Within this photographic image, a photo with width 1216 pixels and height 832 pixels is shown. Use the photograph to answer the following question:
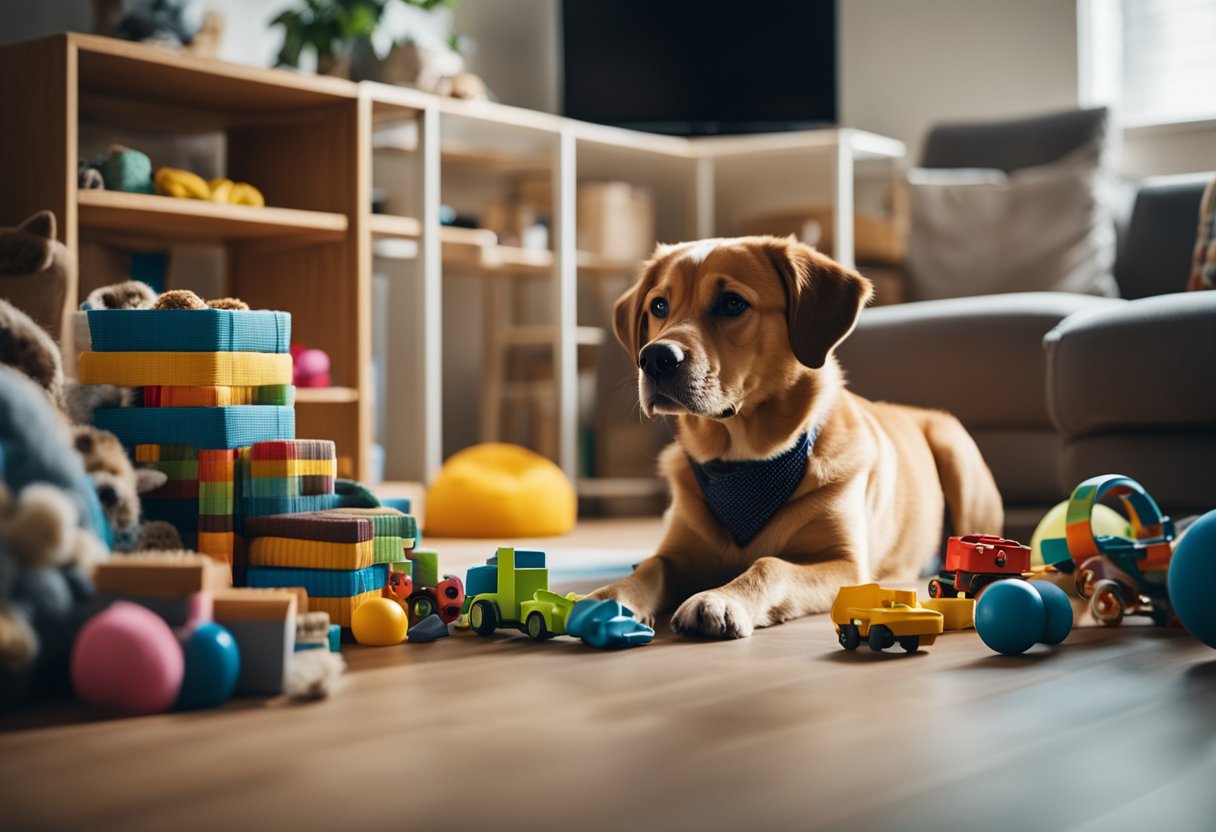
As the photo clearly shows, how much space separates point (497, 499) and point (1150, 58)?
3.36m

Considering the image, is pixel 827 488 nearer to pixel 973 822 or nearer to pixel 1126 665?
pixel 1126 665

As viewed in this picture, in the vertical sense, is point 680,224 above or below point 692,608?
above

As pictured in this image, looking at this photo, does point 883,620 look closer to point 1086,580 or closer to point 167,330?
point 1086,580

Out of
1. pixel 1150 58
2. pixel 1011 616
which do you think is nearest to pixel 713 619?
pixel 1011 616

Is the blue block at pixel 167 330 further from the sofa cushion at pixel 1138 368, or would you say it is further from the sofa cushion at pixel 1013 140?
the sofa cushion at pixel 1013 140

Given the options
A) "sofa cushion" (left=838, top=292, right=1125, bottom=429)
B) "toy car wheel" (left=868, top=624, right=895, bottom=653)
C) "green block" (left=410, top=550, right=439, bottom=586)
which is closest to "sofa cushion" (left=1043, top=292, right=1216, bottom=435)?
"sofa cushion" (left=838, top=292, right=1125, bottom=429)

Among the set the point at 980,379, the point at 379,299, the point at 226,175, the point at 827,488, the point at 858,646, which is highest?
the point at 226,175

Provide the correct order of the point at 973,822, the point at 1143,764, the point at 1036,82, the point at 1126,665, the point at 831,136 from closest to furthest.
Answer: the point at 973,822
the point at 1143,764
the point at 1126,665
the point at 831,136
the point at 1036,82

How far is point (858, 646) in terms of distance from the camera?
1.66 meters

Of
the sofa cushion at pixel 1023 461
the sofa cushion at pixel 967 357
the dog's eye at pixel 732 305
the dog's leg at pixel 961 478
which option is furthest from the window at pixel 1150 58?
the dog's eye at pixel 732 305

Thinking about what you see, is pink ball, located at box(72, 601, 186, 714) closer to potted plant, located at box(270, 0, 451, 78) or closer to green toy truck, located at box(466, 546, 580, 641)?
green toy truck, located at box(466, 546, 580, 641)

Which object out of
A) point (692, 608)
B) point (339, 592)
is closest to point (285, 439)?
point (339, 592)

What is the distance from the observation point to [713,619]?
66.1 inches

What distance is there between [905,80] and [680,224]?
1181mm
